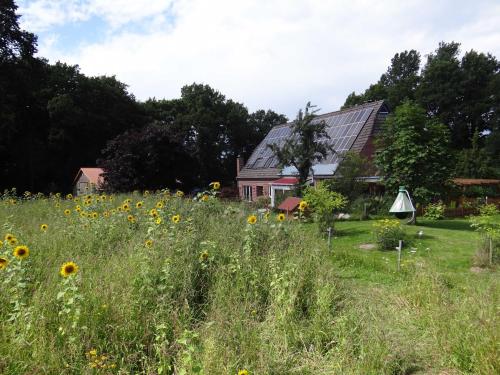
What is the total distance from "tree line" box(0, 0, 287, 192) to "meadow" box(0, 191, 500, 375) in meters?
16.2

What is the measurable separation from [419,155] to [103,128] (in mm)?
34536

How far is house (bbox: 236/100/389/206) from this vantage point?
957 inches

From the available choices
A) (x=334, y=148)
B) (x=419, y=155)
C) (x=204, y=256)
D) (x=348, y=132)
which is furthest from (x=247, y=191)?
(x=204, y=256)

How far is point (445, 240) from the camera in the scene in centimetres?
1185

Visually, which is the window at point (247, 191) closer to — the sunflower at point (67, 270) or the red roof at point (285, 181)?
the red roof at point (285, 181)

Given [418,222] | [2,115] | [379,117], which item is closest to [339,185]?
[418,222]

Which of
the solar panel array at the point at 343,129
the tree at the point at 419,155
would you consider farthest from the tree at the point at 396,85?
the tree at the point at 419,155

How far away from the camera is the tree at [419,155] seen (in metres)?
15.4

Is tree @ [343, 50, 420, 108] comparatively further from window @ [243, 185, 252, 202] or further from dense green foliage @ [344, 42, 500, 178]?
window @ [243, 185, 252, 202]

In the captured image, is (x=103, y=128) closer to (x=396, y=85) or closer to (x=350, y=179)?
(x=350, y=179)

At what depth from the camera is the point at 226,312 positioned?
13.3 feet

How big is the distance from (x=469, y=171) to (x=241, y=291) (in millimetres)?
33315

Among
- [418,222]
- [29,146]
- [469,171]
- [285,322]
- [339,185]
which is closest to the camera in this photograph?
[285,322]

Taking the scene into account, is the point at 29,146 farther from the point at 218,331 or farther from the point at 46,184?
the point at 218,331
